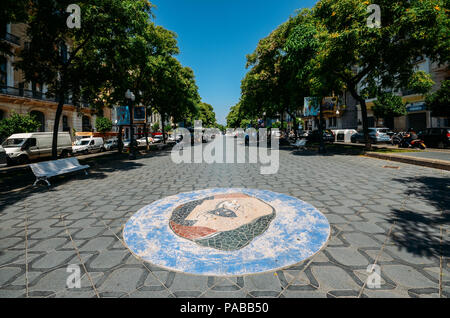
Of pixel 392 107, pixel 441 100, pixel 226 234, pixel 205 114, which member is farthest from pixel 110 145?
pixel 205 114

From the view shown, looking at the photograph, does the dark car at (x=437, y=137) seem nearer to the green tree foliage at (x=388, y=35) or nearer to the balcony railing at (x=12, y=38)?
the green tree foliage at (x=388, y=35)

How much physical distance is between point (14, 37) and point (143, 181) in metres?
26.8

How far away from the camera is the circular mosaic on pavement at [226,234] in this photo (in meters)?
2.88

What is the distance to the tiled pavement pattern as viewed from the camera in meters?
2.40

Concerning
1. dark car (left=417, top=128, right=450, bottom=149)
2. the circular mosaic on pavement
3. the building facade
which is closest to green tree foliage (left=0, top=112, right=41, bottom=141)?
the circular mosaic on pavement

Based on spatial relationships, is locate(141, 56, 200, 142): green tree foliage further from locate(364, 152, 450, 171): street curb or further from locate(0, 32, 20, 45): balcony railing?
locate(364, 152, 450, 171): street curb

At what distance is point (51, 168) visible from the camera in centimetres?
805

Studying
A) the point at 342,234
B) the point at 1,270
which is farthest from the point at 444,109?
the point at 1,270

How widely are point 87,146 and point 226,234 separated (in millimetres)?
24655

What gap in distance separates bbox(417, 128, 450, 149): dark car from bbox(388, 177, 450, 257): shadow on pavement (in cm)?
1512

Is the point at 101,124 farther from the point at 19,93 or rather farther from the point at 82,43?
the point at 82,43

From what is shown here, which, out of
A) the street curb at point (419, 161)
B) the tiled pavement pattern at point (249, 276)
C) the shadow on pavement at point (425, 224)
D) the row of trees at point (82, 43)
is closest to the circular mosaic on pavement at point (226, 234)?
the tiled pavement pattern at point (249, 276)

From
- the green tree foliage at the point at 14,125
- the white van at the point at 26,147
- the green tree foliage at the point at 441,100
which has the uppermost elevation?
the green tree foliage at the point at 441,100
